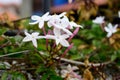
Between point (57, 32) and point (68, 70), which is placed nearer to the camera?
point (57, 32)

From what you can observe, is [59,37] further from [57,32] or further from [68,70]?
[68,70]

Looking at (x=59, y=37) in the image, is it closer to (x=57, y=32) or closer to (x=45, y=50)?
(x=57, y=32)

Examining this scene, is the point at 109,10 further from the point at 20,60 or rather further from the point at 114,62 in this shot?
the point at 20,60

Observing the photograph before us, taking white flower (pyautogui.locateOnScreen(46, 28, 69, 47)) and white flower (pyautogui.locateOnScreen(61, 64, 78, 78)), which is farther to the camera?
white flower (pyautogui.locateOnScreen(61, 64, 78, 78))

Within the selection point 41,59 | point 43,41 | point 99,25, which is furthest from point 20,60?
point 99,25

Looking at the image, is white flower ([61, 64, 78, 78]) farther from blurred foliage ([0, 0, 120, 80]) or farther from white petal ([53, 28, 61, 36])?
white petal ([53, 28, 61, 36])

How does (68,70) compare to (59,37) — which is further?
(68,70)

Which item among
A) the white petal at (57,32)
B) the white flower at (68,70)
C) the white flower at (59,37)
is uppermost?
the white petal at (57,32)

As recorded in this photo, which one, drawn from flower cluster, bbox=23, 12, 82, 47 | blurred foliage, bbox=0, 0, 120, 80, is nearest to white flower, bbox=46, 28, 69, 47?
flower cluster, bbox=23, 12, 82, 47

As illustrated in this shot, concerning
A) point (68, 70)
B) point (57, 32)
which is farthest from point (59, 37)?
point (68, 70)

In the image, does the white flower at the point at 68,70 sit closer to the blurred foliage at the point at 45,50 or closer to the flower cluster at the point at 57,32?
the blurred foliage at the point at 45,50

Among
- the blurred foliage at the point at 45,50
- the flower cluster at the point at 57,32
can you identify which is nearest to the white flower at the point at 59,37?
Answer: the flower cluster at the point at 57,32
